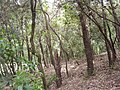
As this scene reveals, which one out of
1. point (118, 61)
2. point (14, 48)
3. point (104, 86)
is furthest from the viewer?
point (118, 61)

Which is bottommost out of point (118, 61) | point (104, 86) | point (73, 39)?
point (104, 86)

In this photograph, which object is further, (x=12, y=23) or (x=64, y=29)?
(x=64, y=29)

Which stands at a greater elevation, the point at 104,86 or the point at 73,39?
the point at 73,39

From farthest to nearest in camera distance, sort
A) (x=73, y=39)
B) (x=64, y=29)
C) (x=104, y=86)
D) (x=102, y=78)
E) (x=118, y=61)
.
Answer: (x=73, y=39)
(x=64, y=29)
(x=118, y=61)
(x=102, y=78)
(x=104, y=86)

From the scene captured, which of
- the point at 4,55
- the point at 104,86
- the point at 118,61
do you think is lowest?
the point at 104,86

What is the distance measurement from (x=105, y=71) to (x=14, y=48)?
26.1 feet

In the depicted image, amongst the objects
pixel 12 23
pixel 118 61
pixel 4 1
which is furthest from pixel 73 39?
pixel 4 1

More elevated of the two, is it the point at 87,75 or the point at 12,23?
the point at 12,23

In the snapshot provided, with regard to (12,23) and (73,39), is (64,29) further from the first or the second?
(12,23)

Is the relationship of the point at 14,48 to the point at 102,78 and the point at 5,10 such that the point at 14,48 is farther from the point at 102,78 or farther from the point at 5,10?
the point at 5,10

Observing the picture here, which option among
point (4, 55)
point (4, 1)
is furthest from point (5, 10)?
point (4, 55)

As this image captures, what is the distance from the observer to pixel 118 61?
1052 cm

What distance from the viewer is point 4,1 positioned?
9609 mm

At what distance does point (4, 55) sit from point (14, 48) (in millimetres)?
179
